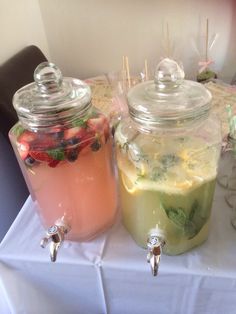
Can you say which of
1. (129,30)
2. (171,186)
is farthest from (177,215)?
(129,30)

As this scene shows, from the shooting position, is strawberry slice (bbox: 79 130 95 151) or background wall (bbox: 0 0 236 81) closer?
strawberry slice (bbox: 79 130 95 151)

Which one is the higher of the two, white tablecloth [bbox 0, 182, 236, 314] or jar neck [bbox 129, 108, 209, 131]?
jar neck [bbox 129, 108, 209, 131]

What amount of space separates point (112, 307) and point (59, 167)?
0.38m

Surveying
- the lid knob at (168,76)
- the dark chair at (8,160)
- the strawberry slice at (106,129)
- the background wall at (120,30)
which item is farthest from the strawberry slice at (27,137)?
the background wall at (120,30)

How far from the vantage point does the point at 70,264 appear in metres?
0.60

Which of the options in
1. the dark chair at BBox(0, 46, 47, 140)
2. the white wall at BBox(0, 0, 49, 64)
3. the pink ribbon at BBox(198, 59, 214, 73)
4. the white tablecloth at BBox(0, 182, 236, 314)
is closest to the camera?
the white tablecloth at BBox(0, 182, 236, 314)

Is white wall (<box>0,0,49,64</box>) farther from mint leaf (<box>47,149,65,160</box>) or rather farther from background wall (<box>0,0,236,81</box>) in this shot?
mint leaf (<box>47,149,65,160</box>)

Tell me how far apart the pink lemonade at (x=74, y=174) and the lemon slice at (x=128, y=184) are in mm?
43

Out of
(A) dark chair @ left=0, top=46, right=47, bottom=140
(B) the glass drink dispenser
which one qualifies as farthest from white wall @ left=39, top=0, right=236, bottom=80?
(B) the glass drink dispenser

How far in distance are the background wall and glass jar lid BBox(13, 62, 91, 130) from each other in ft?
3.94

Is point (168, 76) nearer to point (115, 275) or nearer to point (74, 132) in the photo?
point (74, 132)

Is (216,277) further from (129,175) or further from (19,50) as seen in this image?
(19,50)

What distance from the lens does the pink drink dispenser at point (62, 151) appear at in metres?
0.51

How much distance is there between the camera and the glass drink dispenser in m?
0.48
